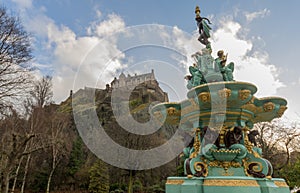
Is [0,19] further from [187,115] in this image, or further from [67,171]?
[67,171]

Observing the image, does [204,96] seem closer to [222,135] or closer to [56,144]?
[222,135]

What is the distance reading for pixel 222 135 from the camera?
503cm

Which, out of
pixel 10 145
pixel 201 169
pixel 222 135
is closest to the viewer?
pixel 201 169

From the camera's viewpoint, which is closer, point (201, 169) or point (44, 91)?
point (201, 169)

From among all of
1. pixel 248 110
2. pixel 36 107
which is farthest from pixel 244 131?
pixel 36 107

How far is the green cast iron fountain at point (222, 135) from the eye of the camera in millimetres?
4406

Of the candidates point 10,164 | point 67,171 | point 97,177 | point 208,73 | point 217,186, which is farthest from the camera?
point 67,171

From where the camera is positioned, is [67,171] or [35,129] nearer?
[35,129]

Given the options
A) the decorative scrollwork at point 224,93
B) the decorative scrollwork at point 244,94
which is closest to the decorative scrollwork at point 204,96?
the decorative scrollwork at point 224,93

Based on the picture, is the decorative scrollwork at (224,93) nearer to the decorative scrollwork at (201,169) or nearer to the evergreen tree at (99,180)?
the decorative scrollwork at (201,169)

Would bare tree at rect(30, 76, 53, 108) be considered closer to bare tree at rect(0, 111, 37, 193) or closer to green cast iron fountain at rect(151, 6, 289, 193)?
bare tree at rect(0, 111, 37, 193)

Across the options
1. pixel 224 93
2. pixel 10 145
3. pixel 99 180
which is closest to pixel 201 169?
pixel 224 93

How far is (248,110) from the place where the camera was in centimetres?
520

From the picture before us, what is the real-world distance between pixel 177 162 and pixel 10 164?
1640cm
